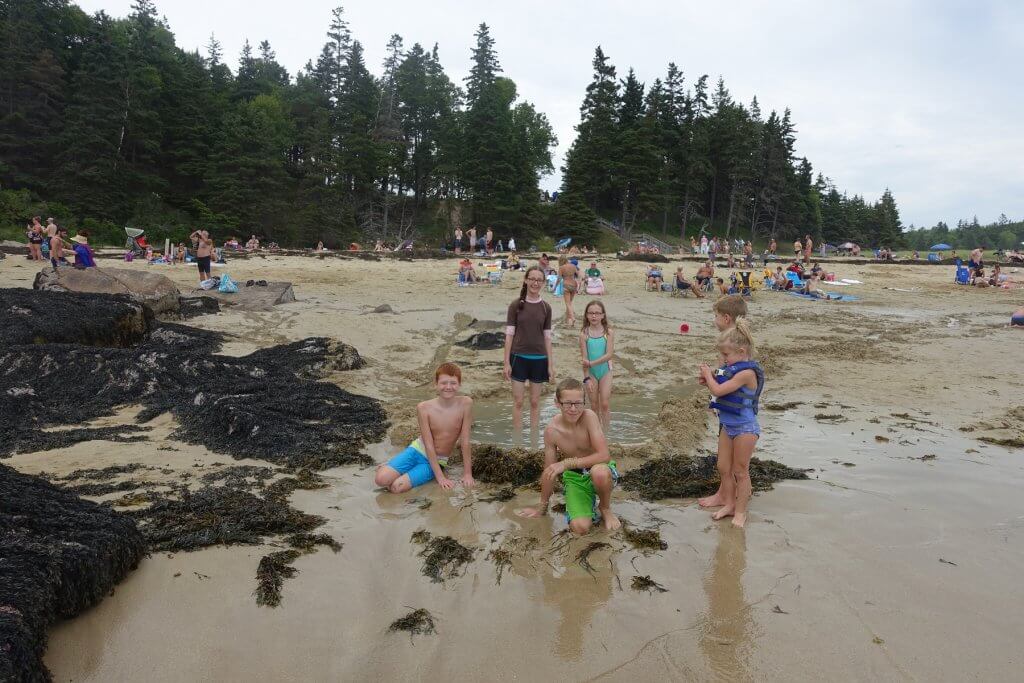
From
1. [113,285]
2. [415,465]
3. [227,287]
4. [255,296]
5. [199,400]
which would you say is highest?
[113,285]

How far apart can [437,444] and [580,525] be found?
4.87ft

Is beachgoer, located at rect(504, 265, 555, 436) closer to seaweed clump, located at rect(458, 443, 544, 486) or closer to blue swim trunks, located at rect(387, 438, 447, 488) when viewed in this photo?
seaweed clump, located at rect(458, 443, 544, 486)

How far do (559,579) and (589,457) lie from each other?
83cm

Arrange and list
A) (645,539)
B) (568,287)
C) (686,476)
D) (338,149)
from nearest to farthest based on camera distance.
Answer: (645,539) < (686,476) < (568,287) < (338,149)

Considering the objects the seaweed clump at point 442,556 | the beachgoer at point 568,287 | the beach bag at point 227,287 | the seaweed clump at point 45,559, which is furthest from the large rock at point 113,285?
the seaweed clump at point 442,556

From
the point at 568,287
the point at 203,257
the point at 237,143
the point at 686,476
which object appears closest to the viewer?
the point at 686,476

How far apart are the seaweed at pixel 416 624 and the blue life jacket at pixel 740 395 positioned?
7.47ft

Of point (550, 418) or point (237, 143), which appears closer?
point (550, 418)

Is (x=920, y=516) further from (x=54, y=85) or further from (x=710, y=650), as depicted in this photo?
(x=54, y=85)

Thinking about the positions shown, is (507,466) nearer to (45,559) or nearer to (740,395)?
(740,395)

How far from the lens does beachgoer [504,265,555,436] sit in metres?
6.00

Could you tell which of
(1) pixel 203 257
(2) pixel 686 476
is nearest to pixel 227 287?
(1) pixel 203 257

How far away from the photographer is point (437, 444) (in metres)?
4.80

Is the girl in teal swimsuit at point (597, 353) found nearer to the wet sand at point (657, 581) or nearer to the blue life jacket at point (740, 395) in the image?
the wet sand at point (657, 581)
